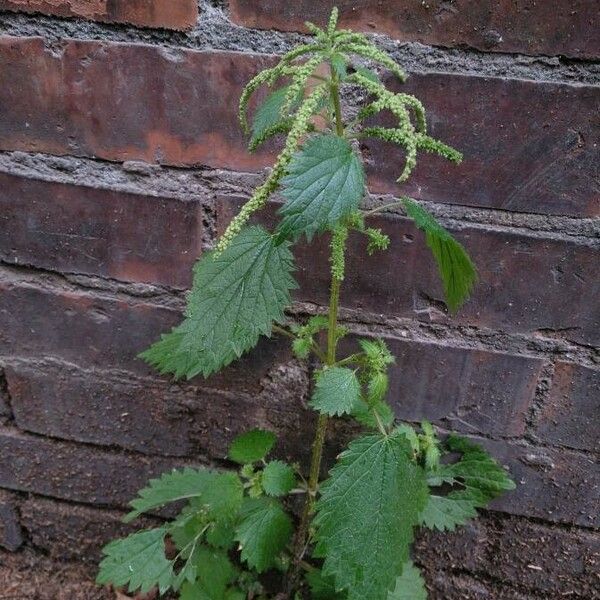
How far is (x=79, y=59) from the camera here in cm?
63

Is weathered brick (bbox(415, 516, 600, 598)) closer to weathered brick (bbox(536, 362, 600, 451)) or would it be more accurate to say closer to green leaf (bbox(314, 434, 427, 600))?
weathered brick (bbox(536, 362, 600, 451))

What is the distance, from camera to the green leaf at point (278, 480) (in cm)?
67

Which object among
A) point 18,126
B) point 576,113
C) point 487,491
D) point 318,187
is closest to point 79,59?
point 18,126

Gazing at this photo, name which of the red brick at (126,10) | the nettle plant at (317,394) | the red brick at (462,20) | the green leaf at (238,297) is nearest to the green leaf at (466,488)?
the nettle plant at (317,394)

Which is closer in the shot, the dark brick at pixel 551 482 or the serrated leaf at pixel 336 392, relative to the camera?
the serrated leaf at pixel 336 392

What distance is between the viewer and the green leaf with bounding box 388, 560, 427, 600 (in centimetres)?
73

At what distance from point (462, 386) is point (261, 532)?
30cm

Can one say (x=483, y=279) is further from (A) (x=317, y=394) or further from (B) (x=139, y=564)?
(B) (x=139, y=564)

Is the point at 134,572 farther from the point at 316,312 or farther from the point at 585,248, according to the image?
the point at 585,248

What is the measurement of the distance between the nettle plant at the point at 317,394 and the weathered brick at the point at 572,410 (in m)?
0.09

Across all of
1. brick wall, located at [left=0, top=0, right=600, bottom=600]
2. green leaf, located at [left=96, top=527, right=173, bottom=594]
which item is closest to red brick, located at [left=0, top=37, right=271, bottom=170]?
brick wall, located at [left=0, top=0, right=600, bottom=600]

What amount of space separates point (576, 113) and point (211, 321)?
0.42m

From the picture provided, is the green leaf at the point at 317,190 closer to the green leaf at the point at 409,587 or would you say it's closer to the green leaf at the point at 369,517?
the green leaf at the point at 369,517

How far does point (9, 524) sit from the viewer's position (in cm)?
95
